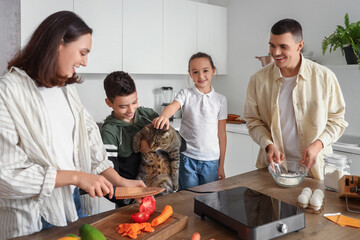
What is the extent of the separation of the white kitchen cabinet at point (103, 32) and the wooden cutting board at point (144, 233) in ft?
7.19

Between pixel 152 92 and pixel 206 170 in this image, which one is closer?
pixel 206 170

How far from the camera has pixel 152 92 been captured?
392 cm

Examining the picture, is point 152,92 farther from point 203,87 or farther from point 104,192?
point 104,192

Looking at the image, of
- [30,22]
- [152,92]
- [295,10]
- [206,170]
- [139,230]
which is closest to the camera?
[139,230]

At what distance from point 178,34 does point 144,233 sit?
295 cm

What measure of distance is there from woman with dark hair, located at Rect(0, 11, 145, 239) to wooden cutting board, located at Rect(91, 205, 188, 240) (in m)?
0.09

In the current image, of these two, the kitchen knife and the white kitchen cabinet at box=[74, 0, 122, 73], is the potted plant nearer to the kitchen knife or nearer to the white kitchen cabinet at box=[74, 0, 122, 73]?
the white kitchen cabinet at box=[74, 0, 122, 73]

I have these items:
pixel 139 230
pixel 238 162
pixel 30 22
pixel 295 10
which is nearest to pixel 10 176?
pixel 139 230

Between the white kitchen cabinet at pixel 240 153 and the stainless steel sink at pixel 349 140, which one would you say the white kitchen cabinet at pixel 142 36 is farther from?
the stainless steel sink at pixel 349 140

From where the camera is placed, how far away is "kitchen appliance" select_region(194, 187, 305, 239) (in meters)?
0.99

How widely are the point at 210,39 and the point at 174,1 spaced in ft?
2.12

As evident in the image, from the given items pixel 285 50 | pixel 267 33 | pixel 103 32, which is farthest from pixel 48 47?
pixel 267 33

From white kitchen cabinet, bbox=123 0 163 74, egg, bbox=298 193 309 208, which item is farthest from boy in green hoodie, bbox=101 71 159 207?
white kitchen cabinet, bbox=123 0 163 74

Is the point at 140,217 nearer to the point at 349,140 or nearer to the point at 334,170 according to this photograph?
the point at 334,170
